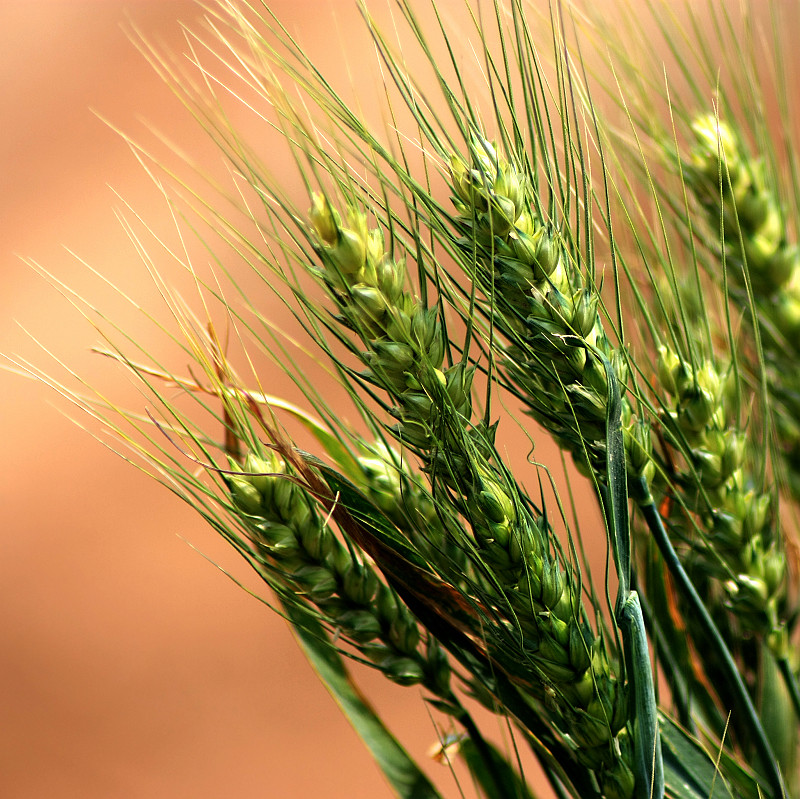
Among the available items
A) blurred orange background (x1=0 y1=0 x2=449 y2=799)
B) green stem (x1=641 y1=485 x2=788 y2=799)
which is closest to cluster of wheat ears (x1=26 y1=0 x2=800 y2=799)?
green stem (x1=641 y1=485 x2=788 y2=799)

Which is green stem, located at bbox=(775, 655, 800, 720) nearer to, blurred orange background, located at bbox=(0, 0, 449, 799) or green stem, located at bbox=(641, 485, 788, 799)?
green stem, located at bbox=(641, 485, 788, 799)

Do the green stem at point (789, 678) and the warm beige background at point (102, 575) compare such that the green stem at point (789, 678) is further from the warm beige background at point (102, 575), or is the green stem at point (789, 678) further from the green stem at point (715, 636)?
the warm beige background at point (102, 575)

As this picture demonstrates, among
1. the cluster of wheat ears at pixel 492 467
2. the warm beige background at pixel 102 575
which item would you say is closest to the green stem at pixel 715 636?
the cluster of wheat ears at pixel 492 467

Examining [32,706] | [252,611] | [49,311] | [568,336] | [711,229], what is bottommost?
[32,706]

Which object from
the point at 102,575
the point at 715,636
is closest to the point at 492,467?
the point at 715,636

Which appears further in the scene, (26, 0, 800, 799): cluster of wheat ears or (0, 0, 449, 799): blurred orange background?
(0, 0, 449, 799): blurred orange background

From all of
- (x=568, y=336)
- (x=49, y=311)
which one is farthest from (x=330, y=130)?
(x=49, y=311)

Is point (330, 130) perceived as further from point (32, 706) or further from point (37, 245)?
point (37, 245)

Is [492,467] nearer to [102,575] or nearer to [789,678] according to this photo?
[789,678]

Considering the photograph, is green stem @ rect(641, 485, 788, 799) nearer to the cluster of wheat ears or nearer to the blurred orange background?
the cluster of wheat ears
